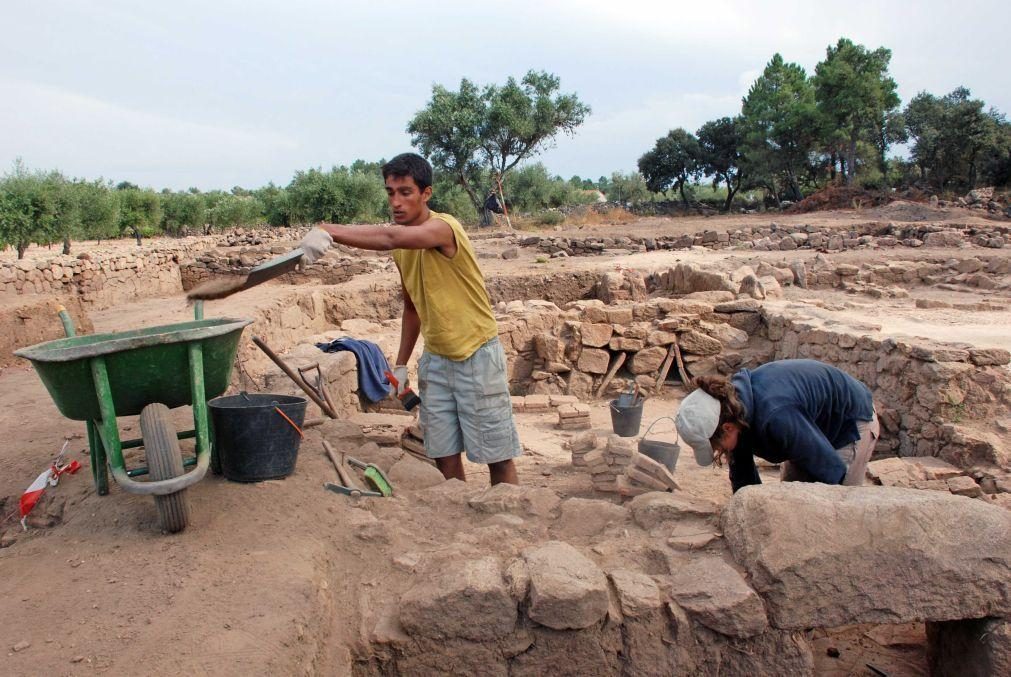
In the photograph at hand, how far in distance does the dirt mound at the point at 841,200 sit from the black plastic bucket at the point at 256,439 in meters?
26.4

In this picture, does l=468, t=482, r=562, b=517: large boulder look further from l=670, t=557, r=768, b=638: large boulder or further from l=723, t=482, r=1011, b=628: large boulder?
l=723, t=482, r=1011, b=628: large boulder

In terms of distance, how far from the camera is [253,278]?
2656 mm

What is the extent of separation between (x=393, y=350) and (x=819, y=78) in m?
27.4

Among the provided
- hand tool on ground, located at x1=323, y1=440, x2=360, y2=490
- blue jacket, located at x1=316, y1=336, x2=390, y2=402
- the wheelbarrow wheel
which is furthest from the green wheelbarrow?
blue jacket, located at x1=316, y1=336, x2=390, y2=402

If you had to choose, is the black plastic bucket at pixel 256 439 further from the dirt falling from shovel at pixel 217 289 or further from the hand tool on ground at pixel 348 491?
the dirt falling from shovel at pixel 217 289

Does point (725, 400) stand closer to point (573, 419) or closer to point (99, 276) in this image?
point (573, 419)

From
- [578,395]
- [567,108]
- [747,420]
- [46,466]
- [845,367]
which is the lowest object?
[578,395]

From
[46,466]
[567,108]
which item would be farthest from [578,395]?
[567,108]

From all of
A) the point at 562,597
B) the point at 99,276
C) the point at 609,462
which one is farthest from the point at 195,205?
the point at 562,597

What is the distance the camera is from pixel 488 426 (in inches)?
137

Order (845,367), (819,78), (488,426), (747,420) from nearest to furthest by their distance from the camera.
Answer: (747,420) → (488,426) → (845,367) → (819,78)

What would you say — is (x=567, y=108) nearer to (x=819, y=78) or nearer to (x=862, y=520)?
(x=819, y=78)

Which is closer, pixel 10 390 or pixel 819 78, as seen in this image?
pixel 10 390

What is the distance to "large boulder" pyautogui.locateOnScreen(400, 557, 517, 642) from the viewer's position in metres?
2.33
